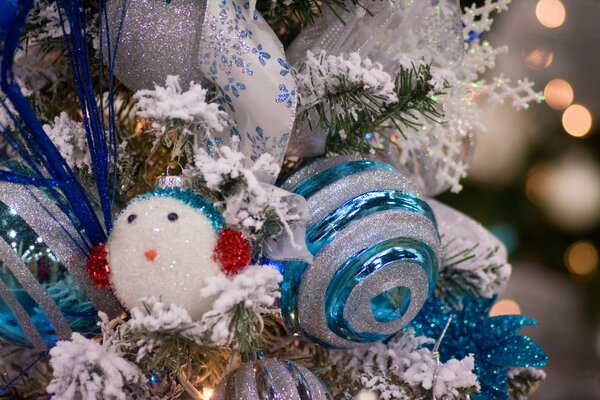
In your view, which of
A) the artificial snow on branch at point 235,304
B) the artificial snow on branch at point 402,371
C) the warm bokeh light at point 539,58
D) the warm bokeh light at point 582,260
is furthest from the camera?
the warm bokeh light at point 582,260

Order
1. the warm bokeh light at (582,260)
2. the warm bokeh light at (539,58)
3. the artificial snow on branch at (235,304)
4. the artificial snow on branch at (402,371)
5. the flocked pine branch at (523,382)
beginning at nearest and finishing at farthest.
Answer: the artificial snow on branch at (235,304) → the artificial snow on branch at (402,371) → the flocked pine branch at (523,382) → the warm bokeh light at (539,58) → the warm bokeh light at (582,260)

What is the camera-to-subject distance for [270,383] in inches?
18.9

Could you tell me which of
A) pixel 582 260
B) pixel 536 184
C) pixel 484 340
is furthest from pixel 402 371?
pixel 582 260

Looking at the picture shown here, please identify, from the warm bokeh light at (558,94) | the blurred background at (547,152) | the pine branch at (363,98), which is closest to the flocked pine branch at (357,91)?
the pine branch at (363,98)

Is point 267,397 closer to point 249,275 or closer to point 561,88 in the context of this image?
point 249,275

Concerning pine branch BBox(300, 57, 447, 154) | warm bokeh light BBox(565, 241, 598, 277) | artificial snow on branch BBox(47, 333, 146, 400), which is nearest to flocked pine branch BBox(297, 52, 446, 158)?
pine branch BBox(300, 57, 447, 154)

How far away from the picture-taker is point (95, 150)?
1.64 ft

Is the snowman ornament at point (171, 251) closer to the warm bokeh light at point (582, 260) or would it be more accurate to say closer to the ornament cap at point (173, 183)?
the ornament cap at point (173, 183)

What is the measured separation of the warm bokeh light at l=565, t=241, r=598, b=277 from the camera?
138 cm

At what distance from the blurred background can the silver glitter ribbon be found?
2.71ft

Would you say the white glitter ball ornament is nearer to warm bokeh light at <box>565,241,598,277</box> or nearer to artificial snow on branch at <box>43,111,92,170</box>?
artificial snow on branch at <box>43,111,92,170</box>

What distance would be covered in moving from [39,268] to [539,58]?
1.06 meters

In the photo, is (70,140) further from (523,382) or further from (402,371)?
(523,382)

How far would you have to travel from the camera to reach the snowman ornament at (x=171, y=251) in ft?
1.44
